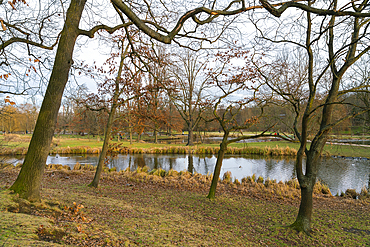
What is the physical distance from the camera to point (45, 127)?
413cm

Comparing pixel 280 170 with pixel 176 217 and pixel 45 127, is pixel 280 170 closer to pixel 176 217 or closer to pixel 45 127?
pixel 176 217

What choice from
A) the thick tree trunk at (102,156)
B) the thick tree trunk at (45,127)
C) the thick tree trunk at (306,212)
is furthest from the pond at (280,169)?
the thick tree trunk at (45,127)

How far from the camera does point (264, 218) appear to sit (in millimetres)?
6074

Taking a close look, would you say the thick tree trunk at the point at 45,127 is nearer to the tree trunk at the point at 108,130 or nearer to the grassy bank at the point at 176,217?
the grassy bank at the point at 176,217

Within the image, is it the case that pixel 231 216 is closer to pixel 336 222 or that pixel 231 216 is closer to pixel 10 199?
pixel 336 222

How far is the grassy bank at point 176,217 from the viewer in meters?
3.20

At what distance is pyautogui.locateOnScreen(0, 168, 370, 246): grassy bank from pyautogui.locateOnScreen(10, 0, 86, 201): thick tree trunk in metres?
0.29

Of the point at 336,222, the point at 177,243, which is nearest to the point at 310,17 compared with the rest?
the point at 336,222

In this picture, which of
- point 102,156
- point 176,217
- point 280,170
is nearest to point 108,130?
point 102,156

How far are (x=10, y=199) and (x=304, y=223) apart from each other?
6089 millimetres

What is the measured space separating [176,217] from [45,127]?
3.63 metres

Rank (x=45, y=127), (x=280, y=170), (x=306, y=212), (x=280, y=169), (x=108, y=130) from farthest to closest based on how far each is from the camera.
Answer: (x=280, y=169)
(x=280, y=170)
(x=108, y=130)
(x=306, y=212)
(x=45, y=127)

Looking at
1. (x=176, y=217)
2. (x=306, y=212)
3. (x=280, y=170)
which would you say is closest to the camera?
(x=306, y=212)

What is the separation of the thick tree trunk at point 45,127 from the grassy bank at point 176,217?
285 millimetres
